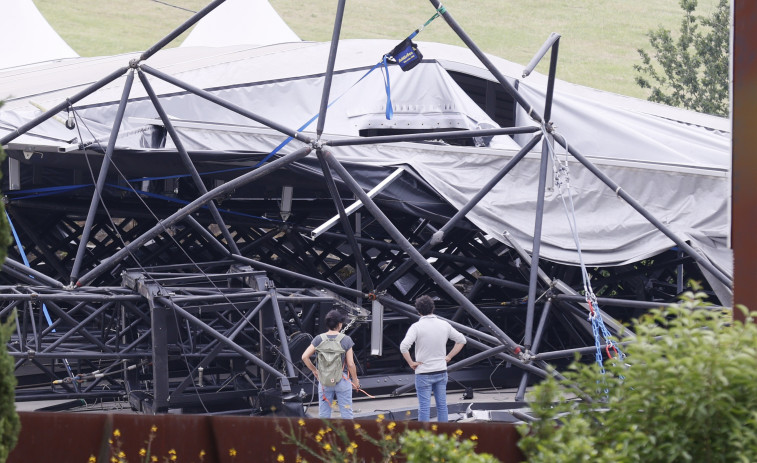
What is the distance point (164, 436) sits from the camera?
20.7 feet

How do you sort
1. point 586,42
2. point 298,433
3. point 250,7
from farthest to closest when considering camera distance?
point 586,42 < point 250,7 < point 298,433

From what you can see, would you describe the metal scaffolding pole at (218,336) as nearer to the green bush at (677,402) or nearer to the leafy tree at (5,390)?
the leafy tree at (5,390)

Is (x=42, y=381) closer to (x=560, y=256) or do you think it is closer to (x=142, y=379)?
(x=142, y=379)

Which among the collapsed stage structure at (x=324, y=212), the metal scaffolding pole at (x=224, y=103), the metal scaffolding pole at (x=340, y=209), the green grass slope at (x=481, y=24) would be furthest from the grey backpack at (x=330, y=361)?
the green grass slope at (x=481, y=24)

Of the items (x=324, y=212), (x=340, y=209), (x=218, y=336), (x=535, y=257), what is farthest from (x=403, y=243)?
(x=324, y=212)

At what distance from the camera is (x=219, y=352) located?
1031 centimetres

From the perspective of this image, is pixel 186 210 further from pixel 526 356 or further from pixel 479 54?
pixel 526 356

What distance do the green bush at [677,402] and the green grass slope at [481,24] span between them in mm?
48004

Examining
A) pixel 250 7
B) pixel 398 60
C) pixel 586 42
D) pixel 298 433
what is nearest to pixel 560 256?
pixel 398 60

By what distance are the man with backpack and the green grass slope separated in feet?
143

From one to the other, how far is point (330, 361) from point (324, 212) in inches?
163

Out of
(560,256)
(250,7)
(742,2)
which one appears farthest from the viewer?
(250,7)

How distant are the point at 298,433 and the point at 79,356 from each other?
4749mm

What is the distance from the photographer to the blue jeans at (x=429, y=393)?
385 inches
